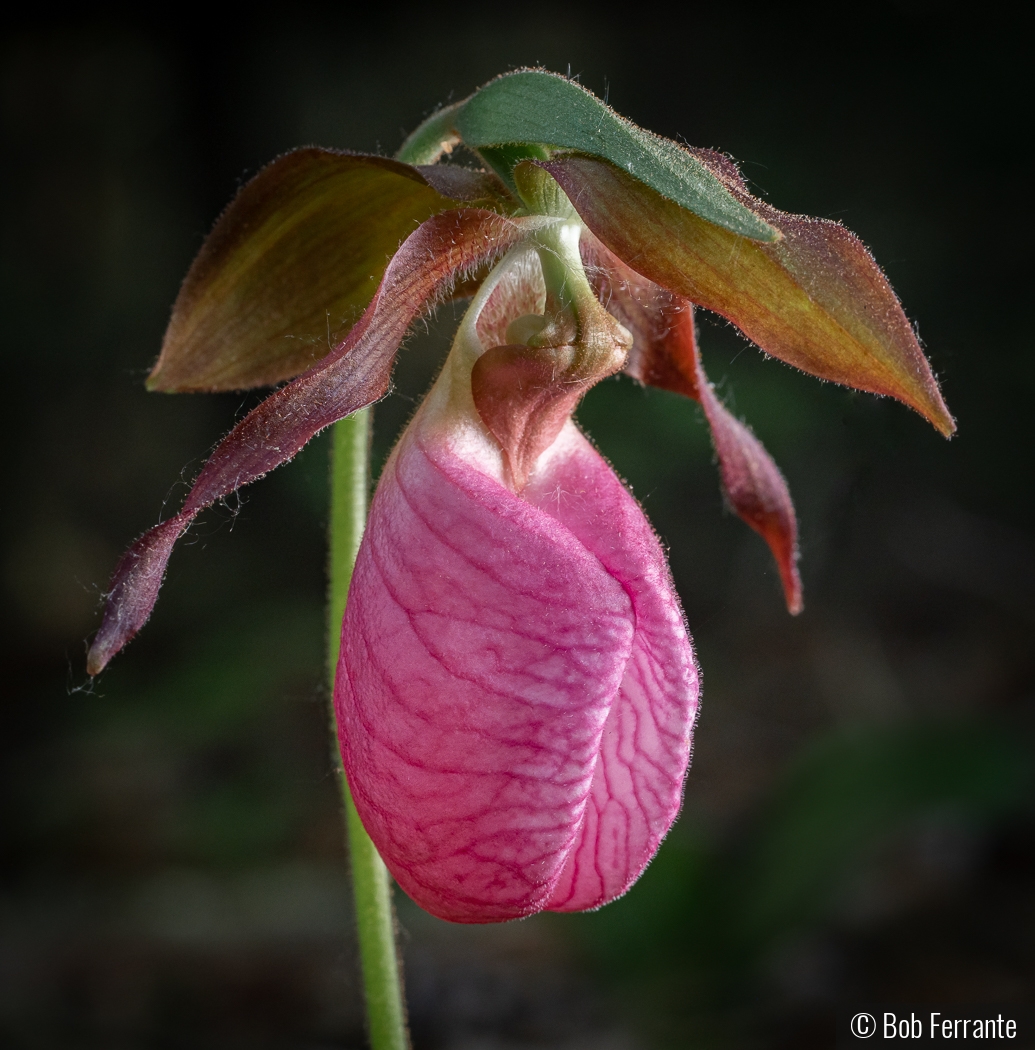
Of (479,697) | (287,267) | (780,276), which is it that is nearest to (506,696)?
(479,697)

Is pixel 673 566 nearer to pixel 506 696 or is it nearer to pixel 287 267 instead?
pixel 287 267

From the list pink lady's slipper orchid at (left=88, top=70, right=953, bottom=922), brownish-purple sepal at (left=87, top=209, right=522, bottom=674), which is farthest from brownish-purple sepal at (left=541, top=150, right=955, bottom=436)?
brownish-purple sepal at (left=87, top=209, right=522, bottom=674)

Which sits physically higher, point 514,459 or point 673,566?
point 514,459

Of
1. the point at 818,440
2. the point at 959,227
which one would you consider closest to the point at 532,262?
the point at 818,440

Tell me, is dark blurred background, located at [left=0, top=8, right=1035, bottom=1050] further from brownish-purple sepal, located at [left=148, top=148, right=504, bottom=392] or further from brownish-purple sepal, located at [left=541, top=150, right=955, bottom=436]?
brownish-purple sepal, located at [left=541, top=150, right=955, bottom=436]
